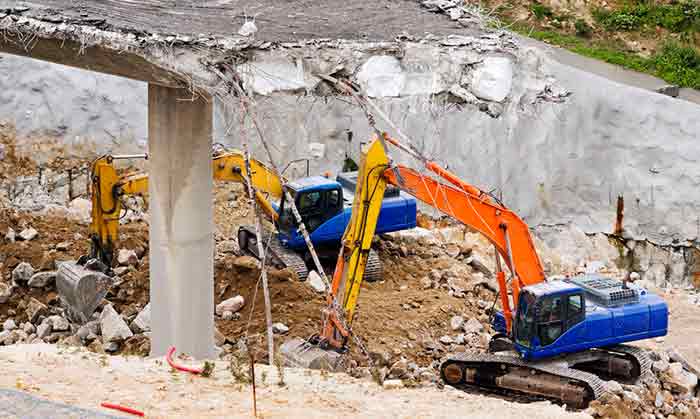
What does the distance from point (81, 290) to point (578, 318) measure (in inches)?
326

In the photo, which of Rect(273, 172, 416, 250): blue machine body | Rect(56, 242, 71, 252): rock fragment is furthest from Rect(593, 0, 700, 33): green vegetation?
Rect(56, 242, 71, 252): rock fragment

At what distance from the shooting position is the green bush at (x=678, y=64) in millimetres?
31641

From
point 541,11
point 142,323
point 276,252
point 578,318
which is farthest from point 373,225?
point 541,11

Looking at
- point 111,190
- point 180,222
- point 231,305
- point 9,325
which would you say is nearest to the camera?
point 180,222

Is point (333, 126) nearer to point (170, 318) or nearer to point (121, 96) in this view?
point (121, 96)

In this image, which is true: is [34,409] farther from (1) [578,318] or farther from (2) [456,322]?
(2) [456,322]

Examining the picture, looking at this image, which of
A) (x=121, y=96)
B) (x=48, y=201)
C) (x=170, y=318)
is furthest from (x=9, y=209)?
(x=170, y=318)

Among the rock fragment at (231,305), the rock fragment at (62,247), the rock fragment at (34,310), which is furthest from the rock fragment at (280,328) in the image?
the rock fragment at (62,247)

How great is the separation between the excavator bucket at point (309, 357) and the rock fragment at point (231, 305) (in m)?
2.17

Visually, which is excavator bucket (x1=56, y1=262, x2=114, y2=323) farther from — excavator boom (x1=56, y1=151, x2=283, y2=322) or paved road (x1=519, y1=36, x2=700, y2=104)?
paved road (x1=519, y1=36, x2=700, y2=104)

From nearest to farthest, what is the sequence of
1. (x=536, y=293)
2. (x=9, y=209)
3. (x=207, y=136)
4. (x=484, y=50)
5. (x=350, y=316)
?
(x=484, y=50) < (x=207, y=136) < (x=536, y=293) < (x=350, y=316) < (x=9, y=209)

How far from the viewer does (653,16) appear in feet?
114

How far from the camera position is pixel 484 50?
13617 millimetres

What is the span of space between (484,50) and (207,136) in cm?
407
